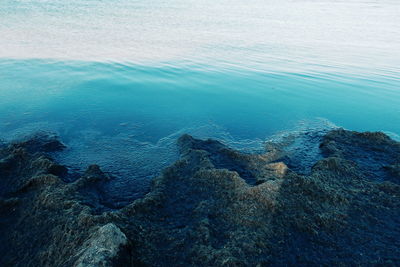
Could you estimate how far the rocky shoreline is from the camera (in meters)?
4.59

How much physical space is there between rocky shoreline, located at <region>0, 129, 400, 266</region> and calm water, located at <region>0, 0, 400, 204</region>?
3.93 feet

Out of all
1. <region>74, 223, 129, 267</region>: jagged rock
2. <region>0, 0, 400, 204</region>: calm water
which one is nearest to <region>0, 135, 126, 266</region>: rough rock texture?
<region>74, 223, 129, 267</region>: jagged rock

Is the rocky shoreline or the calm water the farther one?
the calm water

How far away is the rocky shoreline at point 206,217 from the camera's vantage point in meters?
4.59

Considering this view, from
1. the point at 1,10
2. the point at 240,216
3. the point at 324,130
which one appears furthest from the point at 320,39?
the point at 1,10

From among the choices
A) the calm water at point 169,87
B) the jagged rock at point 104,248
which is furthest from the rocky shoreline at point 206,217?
the calm water at point 169,87

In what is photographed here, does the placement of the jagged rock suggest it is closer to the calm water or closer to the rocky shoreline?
the rocky shoreline

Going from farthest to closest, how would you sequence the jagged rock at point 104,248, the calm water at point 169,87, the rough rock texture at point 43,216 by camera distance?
the calm water at point 169,87 → the rough rock texture at point 43,216 → the jagged rock at point 104,248

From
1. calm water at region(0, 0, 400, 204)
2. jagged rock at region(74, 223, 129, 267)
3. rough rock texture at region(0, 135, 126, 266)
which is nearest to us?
jagged rock at region(74, 223, 129, 267)

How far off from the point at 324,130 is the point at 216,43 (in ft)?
53.6

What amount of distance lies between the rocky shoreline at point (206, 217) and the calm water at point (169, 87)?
120 cm

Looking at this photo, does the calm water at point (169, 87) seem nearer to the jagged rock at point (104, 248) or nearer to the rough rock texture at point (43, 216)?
the rough rock texture at point (43, 216)

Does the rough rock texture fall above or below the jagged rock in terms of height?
below

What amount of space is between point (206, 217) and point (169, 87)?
10530mm
